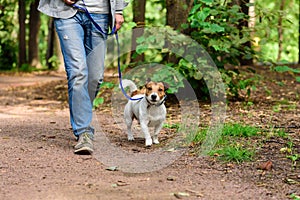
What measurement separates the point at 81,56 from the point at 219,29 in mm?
3442

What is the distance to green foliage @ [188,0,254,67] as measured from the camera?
8.66 m

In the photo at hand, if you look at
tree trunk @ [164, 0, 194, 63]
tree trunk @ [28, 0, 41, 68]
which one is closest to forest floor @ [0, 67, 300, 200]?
tree trunk @ [164, 0, 194, 63]

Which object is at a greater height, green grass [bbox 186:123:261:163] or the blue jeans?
the blue jeans

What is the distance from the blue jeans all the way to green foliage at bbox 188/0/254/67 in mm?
2862

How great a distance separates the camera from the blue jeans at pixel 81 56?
18.8 feet

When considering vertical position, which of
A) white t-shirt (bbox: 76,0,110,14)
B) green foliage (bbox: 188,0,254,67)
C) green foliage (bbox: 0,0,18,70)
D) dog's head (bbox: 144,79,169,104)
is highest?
white t-shirt (bbox: 76,0,110,14)

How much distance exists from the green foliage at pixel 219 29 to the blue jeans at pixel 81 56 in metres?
2.86

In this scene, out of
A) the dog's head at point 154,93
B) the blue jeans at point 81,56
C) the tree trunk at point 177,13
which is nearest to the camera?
the blue jeans at point 81,56

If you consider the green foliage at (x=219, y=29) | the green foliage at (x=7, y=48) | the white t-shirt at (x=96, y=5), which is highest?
the white t-shirt at (x=96, y=5)

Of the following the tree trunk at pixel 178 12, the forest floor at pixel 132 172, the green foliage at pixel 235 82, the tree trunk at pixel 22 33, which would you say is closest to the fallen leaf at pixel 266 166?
the forest floor at pixel 132 172

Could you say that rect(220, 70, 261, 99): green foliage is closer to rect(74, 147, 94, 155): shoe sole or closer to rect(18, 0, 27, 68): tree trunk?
rect(74, 147, 94, 155): shoe sole

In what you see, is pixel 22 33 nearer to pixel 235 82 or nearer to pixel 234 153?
pixel 235 82

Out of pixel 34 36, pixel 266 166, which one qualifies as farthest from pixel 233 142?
pixel 34 36

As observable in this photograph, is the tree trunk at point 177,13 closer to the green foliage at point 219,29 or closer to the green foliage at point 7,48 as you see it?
the green foliage at point 219,29
